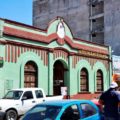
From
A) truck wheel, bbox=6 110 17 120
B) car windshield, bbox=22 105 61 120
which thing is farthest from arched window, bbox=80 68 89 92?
car windshield, bbox=22 105 61 120

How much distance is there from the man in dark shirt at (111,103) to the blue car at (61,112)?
50 cm

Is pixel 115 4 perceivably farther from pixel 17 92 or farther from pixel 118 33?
pixel 17 92

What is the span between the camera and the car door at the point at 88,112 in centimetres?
936

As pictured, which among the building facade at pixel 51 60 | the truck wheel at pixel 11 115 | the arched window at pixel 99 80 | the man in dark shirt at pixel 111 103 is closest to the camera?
the man in dark shirt at pixel 111 103

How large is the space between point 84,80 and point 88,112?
20783 mm

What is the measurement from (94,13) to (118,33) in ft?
21.9

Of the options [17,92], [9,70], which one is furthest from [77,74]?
[17,92]

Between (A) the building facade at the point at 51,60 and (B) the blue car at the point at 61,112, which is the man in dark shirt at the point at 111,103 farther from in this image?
(A) the building facade at the point at 51,60

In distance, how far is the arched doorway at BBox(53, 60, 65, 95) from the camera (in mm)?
28003

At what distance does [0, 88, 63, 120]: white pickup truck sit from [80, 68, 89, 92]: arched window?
1108 centimetres

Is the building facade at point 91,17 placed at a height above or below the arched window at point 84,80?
above

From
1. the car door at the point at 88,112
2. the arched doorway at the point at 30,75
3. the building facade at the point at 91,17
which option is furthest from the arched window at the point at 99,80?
the car door at the point at 88,112

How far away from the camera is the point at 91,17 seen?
55.9 meters

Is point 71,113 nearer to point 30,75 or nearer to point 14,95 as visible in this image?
point 14,95
